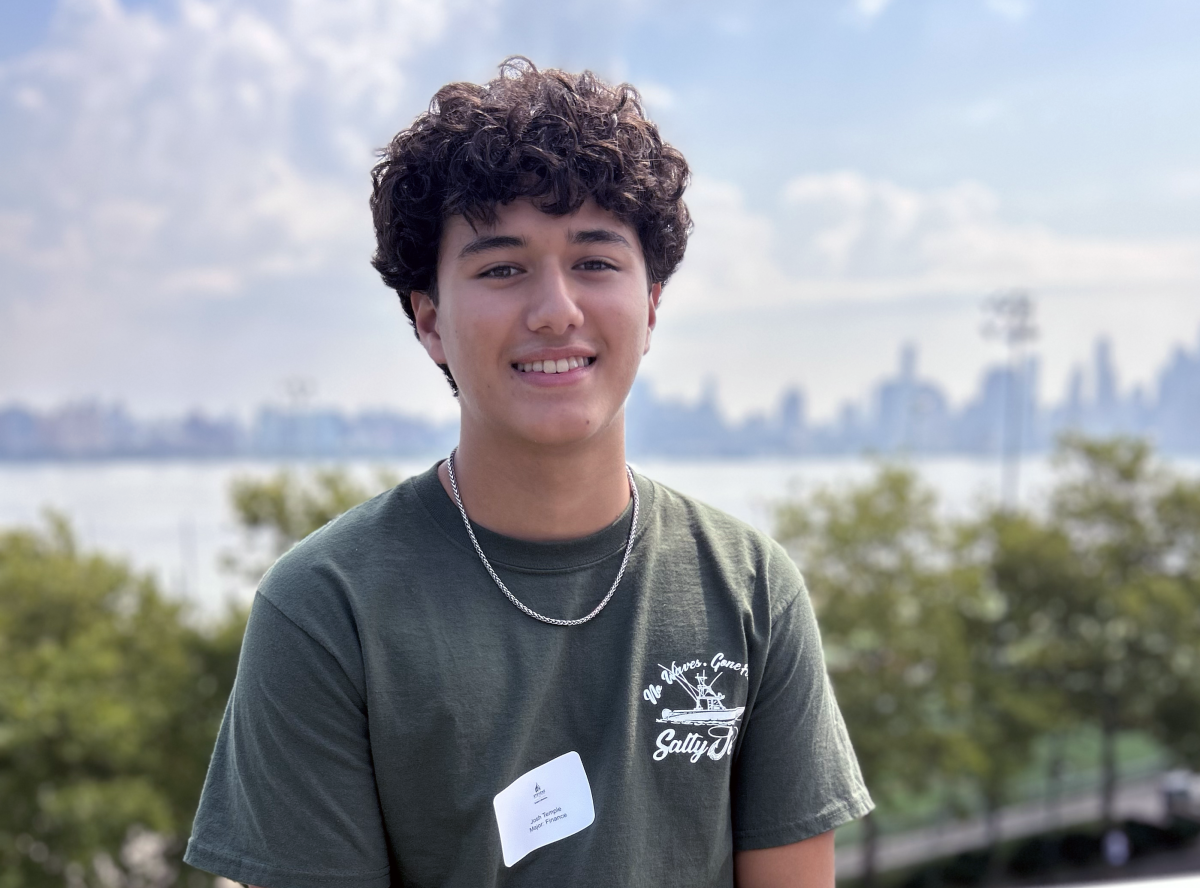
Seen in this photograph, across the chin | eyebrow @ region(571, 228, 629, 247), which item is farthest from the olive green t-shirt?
eyebrow @ region(571, 228, 629, 247)

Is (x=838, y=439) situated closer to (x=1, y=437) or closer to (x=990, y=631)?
(x=990, y=631)

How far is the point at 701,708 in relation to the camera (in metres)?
1.53

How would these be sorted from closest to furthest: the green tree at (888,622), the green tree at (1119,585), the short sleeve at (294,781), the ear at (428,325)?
the short sleeve at (294,781) → the ear at (428,325) → the green tree at (888,622) → the green tree at (1119,585)

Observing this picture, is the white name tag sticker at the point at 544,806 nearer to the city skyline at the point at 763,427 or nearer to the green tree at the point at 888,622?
the green tree at the point at 888,622

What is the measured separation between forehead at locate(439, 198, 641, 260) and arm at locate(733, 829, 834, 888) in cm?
91

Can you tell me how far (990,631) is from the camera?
16719 millimetres

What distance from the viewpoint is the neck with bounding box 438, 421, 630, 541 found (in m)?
1.53

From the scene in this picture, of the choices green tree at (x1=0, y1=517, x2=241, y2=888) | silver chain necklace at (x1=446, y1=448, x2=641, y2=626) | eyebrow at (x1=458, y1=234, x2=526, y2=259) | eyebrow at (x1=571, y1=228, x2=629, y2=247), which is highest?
eyebrow at (x1=571, y1=228, x2=629, y2=247)

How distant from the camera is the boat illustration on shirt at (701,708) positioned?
4.97 feet

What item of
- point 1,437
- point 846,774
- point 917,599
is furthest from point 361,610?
point 1,437

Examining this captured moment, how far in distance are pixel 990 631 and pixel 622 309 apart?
16.7 m

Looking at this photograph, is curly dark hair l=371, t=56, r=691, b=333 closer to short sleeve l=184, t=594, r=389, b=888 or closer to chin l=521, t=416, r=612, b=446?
chin l=521, t=416, r=612, b=446

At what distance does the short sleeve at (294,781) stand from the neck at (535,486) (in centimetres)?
31

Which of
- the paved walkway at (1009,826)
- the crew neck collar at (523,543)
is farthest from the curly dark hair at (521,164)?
the paved walkway at (1009,826)
